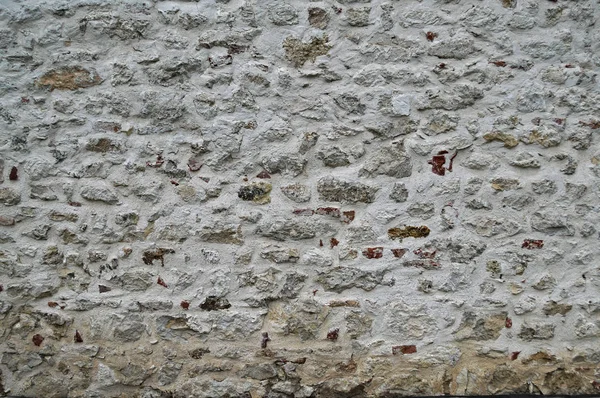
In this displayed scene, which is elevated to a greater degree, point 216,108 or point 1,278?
point 216,108

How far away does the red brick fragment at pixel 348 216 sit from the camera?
2805 mm

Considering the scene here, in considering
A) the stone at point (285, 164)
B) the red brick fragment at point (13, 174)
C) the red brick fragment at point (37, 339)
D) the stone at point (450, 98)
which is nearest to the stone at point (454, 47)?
the stone at point (450, 98)

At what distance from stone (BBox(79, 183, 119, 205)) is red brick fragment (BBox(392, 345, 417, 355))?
1.82 meters

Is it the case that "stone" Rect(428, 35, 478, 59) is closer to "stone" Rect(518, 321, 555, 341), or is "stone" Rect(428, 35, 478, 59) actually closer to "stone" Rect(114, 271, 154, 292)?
"stone" Rect(518, 321, 555, 341)

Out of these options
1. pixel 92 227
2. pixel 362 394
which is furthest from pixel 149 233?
pixel 362 394

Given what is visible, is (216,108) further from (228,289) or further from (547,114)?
(547,114)

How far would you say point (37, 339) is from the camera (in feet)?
9.20

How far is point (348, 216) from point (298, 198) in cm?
31

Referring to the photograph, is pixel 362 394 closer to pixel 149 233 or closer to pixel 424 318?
pixel 424 318

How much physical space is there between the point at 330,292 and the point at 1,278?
191cm

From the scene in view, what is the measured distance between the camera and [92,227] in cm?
281

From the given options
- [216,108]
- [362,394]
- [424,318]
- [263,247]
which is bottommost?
[362,394]

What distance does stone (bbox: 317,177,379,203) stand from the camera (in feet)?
9.20

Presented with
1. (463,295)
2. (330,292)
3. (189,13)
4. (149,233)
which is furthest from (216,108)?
(463,295)
